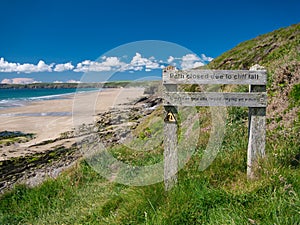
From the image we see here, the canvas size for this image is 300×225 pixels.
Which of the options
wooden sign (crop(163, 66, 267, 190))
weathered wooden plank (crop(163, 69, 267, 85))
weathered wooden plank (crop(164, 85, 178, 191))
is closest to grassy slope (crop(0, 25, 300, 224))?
weathered wooden plank (crop(164, 85, 178, 191))

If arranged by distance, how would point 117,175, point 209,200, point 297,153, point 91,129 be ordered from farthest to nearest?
point 91,129
point 117,175
point 297,153
point 209,200

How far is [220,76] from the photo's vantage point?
4.71 metres

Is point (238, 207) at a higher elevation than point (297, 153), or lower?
lower

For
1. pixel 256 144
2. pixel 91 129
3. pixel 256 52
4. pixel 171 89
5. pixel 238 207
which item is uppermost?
pixel 256 52

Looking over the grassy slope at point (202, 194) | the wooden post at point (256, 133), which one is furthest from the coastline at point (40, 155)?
the wooden post at point (256, 133)

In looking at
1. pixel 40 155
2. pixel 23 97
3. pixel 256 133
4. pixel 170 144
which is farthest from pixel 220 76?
pixel 23 97

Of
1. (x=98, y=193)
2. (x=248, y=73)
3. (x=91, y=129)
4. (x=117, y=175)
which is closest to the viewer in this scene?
(x=248, y=73)

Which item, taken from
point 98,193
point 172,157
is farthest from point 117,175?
point 172,157

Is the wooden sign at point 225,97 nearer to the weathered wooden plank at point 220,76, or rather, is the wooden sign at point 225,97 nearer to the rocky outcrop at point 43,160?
the weathered wooden plank at point 220,76

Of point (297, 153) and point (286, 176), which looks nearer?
point (286, 176)

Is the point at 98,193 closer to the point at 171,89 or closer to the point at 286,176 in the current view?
the point at 171,89

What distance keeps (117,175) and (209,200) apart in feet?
11.9

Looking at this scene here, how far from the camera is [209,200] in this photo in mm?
4039

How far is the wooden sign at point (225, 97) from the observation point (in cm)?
471
